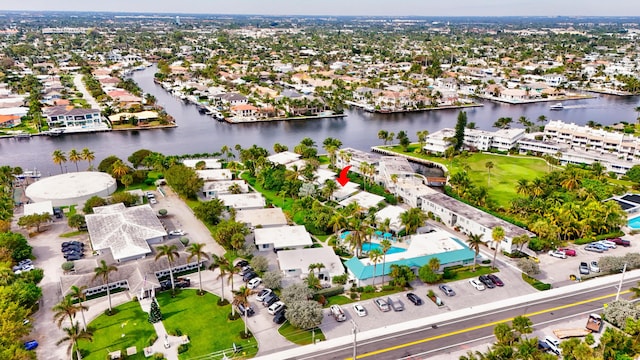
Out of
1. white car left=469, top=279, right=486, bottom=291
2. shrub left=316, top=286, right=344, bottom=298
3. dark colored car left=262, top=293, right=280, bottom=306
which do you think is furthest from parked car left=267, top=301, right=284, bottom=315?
white car left=469, top=279, right=486, bottom=291

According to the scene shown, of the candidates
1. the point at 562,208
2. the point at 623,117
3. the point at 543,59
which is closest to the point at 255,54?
the point at 543,59

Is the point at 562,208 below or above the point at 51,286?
above

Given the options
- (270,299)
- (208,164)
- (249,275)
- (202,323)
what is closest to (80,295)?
(202,323)

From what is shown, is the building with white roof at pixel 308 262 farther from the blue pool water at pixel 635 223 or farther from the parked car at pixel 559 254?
the blue pool water at pixel 635 223

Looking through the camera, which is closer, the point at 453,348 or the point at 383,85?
the point at 453,348

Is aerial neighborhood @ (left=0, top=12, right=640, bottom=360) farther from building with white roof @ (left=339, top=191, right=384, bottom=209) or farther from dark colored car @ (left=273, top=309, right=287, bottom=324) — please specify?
building with white roof @ (left=339, top=191, right=384, bottom=209)

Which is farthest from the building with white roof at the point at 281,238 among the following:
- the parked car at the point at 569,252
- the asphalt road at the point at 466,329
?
the parked car at the point at 569,252

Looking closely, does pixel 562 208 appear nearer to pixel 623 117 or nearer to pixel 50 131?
pixel 623 117
